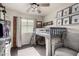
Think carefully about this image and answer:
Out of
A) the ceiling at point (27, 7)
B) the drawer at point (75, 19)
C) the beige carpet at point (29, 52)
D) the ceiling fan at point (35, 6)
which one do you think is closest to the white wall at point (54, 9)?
the ceiling at point (27, 7)

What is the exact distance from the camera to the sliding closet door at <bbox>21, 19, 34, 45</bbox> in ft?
4.64

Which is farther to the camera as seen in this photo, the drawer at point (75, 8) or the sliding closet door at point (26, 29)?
the sliding closet door at point (26, 29)

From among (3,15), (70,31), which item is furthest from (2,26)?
(70,31)

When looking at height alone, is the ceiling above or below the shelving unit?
above

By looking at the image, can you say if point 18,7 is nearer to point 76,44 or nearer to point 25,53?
point 25,53

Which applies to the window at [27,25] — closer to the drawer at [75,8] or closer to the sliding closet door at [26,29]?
the sliding closet door at [26,29]

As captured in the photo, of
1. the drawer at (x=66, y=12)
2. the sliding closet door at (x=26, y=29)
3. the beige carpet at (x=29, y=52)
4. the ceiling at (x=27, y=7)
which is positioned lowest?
the beige carpet at (x=29, y=52)

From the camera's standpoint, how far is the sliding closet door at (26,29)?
4.64 ft

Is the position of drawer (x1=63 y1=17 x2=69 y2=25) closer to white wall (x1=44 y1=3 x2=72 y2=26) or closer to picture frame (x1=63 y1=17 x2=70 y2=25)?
picture frame (x1=63 y1=17 x2=70 y2=25)

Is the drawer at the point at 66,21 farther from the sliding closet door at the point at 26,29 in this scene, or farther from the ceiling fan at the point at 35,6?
the sliding closet door at the point at 26,29

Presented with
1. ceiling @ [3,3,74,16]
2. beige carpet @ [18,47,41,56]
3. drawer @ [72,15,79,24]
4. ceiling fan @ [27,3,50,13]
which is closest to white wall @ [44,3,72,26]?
ceiling @ [3,3,74,16]

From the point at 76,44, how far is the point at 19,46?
37.6 inches

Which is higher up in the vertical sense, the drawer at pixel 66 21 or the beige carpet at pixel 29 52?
the drawer at pixel 66 21

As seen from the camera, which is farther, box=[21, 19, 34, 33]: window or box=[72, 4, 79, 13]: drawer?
box=[21, 19, 34, 33]: window
